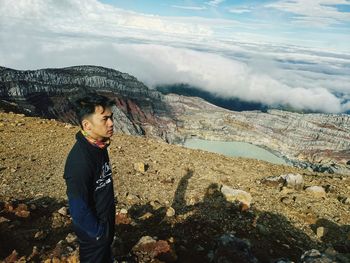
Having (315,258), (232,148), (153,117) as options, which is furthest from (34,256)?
(232,148)

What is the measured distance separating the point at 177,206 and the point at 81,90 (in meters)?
58.2

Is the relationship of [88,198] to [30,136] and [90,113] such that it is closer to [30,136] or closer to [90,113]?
[90,113]

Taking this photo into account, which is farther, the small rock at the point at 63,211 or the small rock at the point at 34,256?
Result: the small rock at the point at 63,211

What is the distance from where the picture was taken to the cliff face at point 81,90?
75250 mm

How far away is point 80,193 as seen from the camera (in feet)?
15.1

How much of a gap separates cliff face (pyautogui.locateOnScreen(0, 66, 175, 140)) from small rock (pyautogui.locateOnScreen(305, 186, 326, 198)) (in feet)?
91.0

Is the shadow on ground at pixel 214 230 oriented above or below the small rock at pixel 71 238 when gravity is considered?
below

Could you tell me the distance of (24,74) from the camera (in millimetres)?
79500

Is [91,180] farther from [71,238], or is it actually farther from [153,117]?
[153,117]

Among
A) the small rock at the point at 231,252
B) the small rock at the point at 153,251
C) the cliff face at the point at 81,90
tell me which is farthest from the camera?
the cliff face at the point at 81,90

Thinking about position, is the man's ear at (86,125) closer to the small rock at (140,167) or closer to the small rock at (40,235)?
the small rock at (40,235)

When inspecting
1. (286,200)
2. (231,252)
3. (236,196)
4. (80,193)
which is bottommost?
(286,200)

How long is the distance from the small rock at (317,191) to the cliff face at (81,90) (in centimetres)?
2774

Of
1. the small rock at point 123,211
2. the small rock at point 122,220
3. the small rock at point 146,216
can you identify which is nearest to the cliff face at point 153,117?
the small rock at point 123,211
